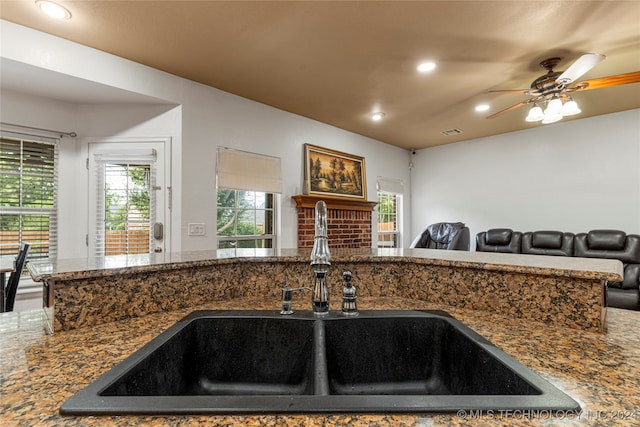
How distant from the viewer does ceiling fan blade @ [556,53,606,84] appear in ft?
6.32

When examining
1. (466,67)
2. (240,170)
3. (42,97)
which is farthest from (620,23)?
(42,97)

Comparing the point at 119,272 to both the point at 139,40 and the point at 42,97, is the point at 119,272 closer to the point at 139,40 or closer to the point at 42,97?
the point at 139,40

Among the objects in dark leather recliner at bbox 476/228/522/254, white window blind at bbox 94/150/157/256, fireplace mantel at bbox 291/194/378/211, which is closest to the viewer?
white window blind at bbox 94/150/157/256

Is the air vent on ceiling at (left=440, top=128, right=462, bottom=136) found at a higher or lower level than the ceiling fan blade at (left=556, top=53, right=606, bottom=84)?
higher

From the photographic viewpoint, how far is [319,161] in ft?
13.7

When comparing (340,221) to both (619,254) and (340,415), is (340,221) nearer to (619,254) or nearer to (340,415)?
(619,254)

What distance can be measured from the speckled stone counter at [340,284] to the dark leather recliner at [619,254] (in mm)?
2828

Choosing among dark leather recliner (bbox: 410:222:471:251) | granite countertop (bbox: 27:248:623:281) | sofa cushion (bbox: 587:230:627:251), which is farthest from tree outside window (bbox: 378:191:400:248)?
granite countertop (bbox: 27:248:623:281)

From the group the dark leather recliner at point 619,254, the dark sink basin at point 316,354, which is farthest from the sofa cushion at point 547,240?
the dark sink basin at point 316,354

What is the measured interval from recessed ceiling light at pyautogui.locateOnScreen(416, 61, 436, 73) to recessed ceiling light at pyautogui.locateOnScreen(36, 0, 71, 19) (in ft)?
8.27

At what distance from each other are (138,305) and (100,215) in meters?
2.41

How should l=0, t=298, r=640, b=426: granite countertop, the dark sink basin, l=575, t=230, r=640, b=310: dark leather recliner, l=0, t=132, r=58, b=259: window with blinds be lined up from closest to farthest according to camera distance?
l=0, t=298, r=640, b=426: granite countertop
the dark sink basin
l=0, t=132, r=58, b=259: window with blinds
l=575, t=230, r=640, b=310: dark leather recliner

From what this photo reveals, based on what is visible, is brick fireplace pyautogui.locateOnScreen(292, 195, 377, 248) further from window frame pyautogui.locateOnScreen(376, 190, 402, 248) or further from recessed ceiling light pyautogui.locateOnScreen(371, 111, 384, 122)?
recessed ceiling light pyautogui.locateOnScreen(371, 111, 384, 122)

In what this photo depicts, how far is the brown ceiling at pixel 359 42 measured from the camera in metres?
1.96
